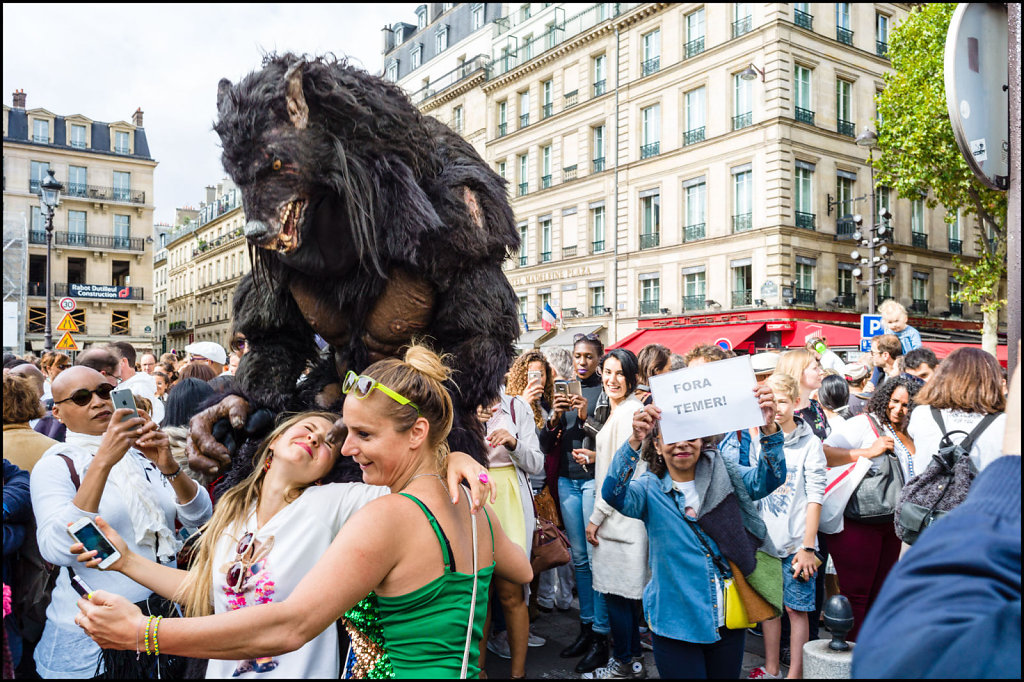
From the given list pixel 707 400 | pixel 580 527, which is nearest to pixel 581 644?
pixel 580 527

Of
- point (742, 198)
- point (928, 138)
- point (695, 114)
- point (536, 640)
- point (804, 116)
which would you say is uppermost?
point (695, 114)

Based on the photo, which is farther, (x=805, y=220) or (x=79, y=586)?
(x=805, y=220)

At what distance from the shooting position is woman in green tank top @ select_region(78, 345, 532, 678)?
171cm

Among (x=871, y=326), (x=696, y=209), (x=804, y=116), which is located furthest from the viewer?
(x=696, y=209)

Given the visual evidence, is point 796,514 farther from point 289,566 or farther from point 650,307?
point 650,307

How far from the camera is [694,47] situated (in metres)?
23.8

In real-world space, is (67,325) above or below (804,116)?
below

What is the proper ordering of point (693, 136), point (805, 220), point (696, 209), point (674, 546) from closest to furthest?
point (674, 546) < point (805, 220) < point (693, 136) < point (696, 209)

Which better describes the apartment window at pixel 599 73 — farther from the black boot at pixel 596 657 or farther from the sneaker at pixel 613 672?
the sneaker at pixel 613 672

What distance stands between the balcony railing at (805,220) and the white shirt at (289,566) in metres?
22.8

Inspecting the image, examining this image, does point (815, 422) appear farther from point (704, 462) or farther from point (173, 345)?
point (173, 345)

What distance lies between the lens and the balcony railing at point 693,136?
24.0m

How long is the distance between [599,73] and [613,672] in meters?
25.2

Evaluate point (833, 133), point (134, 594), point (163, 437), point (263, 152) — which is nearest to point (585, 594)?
point (134, 594)
